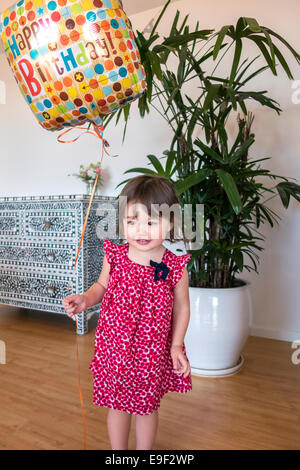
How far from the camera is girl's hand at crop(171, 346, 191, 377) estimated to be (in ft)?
3.33

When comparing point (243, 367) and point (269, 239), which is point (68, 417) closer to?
point (243, 367)

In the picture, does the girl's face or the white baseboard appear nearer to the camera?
the girl's face

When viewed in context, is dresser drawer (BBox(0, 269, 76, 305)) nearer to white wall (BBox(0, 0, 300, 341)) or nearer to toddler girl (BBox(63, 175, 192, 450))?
white wall (BBox(0, 0, 300, 341))

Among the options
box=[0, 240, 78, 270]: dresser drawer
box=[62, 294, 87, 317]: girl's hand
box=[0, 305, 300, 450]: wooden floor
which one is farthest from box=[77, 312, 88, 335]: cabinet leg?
box=[62, 294, 87, 317]: girl's hand

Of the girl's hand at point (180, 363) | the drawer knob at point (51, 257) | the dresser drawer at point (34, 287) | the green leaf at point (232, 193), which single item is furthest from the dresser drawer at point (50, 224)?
the girl's hand at point (180, 363)

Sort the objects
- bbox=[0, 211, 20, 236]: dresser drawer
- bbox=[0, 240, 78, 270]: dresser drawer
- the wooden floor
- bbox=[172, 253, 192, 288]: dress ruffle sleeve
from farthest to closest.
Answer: bbox=[0, 211, 20, 236]: dresser drawer, bbox=[0, 240, 78, 270]: dresser drawer, the wooden floor, bbox=[172, 253, 192, 288]: dress ruffle sleeve

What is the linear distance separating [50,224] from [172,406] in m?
1.35

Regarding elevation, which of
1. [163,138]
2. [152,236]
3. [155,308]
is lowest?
[155,308]

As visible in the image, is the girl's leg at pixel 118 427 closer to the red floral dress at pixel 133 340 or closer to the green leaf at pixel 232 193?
the red floral dress at pixel 133 340

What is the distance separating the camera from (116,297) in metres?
1.02

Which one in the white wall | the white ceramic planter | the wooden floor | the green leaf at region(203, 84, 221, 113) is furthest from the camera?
the white wall

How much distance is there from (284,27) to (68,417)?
92.4 inches

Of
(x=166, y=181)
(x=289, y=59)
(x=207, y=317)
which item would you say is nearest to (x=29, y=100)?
(x=166, y=181)

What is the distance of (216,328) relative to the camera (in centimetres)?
168
